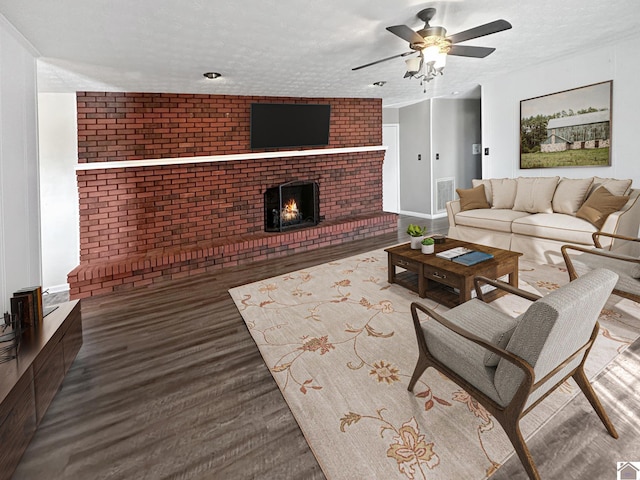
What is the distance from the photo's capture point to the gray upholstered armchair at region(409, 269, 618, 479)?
4.11 feet

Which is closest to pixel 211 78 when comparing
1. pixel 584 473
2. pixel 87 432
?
pixel 87 432

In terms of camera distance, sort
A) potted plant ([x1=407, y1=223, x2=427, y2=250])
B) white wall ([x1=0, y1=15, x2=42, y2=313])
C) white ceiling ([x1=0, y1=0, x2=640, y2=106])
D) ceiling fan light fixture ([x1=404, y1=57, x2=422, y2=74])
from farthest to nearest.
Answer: potted plant ([x1=407, y1=223, x2=427, y2=250]) < ceiling fan light fixture ([x1=404, y1=57, x2=422, y2=74]) < white ceiling ([x1=0, y1=0, x2=640, y2=106]) < white wall ([x1=0, y1=15, x2=42, y2=313])

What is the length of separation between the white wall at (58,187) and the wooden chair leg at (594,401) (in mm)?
5198

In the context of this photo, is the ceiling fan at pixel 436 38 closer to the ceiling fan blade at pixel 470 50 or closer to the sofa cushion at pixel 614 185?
the ceiling fan blade at pixel 470 50

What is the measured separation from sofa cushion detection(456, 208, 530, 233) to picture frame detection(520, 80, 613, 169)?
3.30 ft

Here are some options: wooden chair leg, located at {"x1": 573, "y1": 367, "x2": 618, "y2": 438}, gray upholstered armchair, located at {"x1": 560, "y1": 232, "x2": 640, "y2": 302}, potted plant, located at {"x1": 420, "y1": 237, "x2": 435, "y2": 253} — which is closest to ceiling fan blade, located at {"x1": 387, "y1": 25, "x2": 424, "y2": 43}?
potted plant, located at {"x1": 420, "y1": 237, "x2": 435, "y2": 253}

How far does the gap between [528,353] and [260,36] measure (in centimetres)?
306

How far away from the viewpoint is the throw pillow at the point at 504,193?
4.91 metres

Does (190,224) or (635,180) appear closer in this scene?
(635,180)

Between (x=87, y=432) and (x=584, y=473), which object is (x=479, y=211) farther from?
(x=87, y=432)

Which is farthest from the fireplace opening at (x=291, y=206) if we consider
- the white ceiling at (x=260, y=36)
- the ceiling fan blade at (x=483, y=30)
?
the ceiling fan blade at (x=483, y=30)

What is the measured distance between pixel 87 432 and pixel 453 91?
6889mm

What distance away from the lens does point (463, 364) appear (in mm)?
1577

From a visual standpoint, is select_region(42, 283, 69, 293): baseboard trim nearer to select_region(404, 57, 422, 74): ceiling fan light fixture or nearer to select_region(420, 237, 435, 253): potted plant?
select_region(420, 237, 435, 253): potted plant
